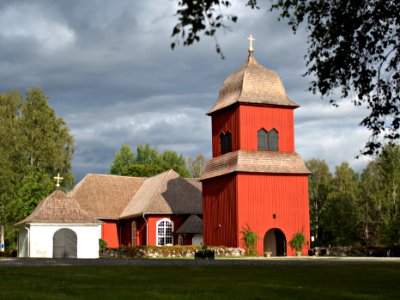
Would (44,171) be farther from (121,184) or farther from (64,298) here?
(64,298)

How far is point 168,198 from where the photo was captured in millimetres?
52969

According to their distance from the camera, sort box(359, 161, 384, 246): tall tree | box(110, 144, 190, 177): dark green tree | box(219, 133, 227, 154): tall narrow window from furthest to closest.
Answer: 1. box(110, 144, 190, 177): dark green tree
2. box(359, 161, 384, 246): tall tree
3. box(219, 133, 227, 154): tall narrow window

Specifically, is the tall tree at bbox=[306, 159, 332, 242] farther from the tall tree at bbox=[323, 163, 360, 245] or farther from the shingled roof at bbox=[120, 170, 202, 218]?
the shingled roof at bbox=[120, 170, 202, 218]

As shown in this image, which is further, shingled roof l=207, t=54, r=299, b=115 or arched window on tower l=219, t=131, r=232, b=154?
arched window on tower l=219, t=131, r=232, b=154

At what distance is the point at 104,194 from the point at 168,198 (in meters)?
7.34

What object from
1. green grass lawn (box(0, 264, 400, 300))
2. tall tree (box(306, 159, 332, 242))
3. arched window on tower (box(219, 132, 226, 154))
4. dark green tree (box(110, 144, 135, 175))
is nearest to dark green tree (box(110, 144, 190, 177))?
dark green tree (box(110, 144, 135, 175))

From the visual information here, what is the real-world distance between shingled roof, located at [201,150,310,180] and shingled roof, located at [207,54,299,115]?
3438mm

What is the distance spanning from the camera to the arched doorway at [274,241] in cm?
4634

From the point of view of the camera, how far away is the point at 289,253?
1757 inches

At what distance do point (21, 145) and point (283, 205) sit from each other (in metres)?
24.1

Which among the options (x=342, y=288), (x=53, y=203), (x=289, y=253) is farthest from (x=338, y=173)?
(x=342, y=288)

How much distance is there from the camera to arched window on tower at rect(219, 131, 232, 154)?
46.8 m

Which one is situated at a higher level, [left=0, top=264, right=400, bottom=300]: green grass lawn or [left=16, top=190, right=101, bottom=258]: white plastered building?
[left=16, top=190, right=101, bottom=258]: white plastered building

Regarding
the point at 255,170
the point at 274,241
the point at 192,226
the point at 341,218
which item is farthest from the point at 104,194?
the point at 341,218
